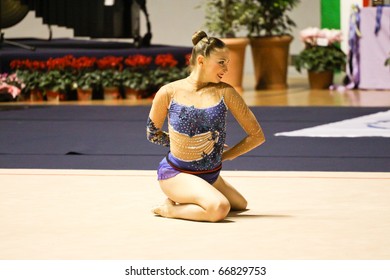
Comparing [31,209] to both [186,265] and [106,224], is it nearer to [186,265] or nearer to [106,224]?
[106,224]

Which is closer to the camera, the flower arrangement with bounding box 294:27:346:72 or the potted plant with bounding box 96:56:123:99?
the potted plant with bounding box 96:56:123:99

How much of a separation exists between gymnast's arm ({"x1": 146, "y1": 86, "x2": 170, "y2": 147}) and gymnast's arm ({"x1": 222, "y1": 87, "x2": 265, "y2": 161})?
0.24 meters

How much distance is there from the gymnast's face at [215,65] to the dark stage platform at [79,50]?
5722 millimetres

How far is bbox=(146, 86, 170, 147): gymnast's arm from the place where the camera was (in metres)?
4.44

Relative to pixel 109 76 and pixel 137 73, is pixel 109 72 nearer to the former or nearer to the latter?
pixel 109 76

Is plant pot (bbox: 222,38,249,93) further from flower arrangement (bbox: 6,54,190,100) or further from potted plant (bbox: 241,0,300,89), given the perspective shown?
flower arrangement (bbox: 6,54,190,100)

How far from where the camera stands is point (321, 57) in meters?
11.1

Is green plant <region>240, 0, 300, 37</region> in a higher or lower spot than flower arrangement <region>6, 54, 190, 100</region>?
higher

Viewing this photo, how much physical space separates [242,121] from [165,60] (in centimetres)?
561

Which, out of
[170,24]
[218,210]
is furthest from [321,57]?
[218,210]

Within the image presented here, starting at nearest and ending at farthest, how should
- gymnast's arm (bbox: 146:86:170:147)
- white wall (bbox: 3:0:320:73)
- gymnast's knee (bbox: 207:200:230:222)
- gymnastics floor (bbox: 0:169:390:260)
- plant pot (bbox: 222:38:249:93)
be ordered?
gymnastics floor (bbox: 0:169:390:260) < gymnast's knee (bbox: 207:200:230:222) < gymnast's arm (bbox: 146:86:170:147) < plant pot (bbox: 222:38:249:93) < white wall (bbox: 3:0:320:73)

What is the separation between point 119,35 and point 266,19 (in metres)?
1.55

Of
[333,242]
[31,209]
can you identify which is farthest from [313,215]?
[31,209]

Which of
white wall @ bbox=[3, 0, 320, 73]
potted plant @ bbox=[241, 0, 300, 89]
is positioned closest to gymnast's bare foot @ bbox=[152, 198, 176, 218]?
potted plant @ bbox=[241, 0, 300, 89]
